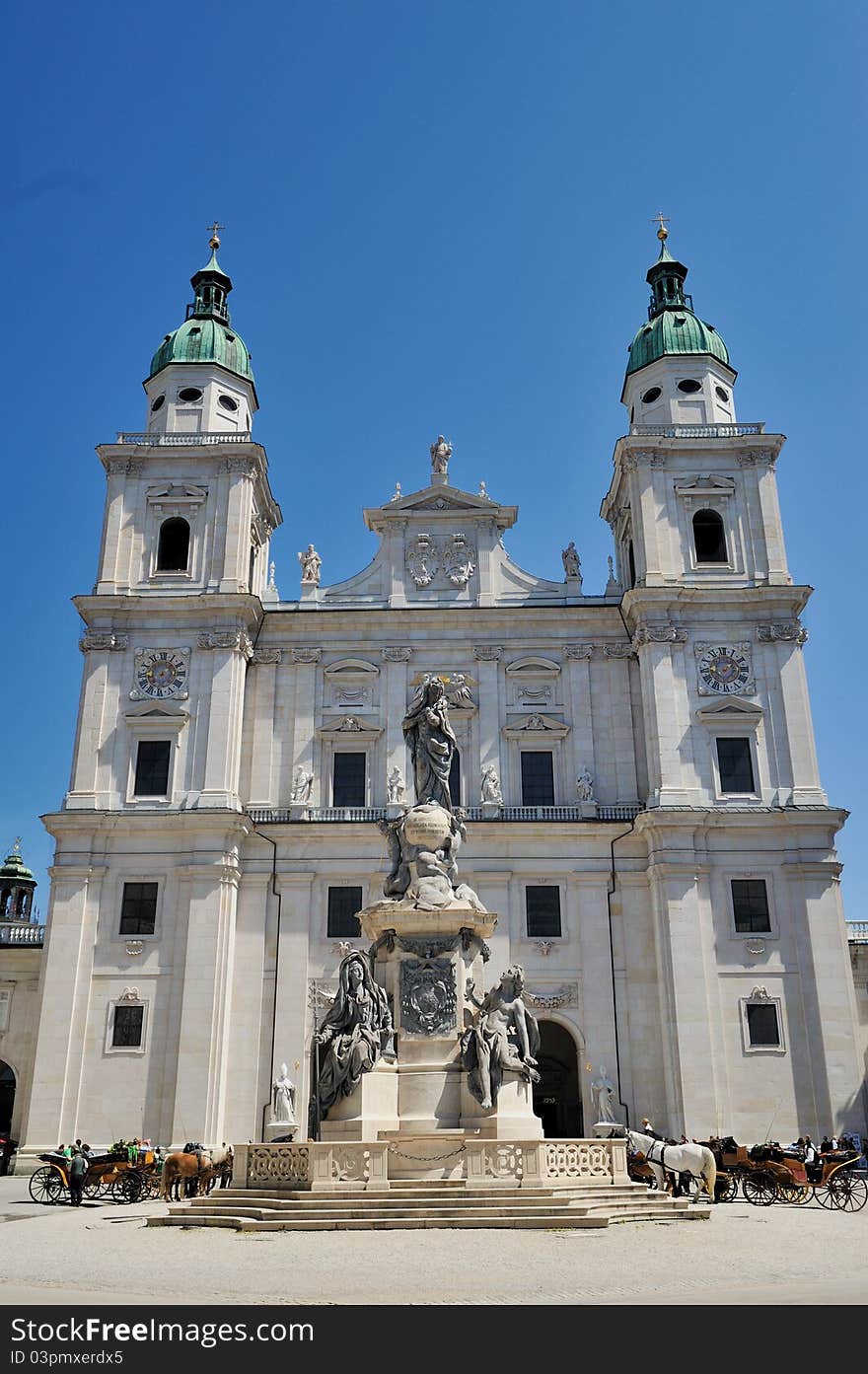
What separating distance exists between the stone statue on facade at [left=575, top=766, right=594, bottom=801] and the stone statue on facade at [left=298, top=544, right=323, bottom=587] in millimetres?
11138

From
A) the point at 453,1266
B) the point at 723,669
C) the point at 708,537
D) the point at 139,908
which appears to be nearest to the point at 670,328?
the point at 708,537

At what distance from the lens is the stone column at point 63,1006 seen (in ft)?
103

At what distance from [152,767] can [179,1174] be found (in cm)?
1807

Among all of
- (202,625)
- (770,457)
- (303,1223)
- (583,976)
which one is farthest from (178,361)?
(303,1223)

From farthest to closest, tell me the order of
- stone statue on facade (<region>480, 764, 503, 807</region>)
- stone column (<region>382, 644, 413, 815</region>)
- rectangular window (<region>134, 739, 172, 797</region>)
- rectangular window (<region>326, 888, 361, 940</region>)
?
stone column (<region>382, 644, 413, 815</region>) < rectangular window (<region>134, 739, 172, 797</region>) < stone statue on facade (<region>480, 764, 503, 807</region>) < rectangular window (<region>326, 888, 361, 940</region>)

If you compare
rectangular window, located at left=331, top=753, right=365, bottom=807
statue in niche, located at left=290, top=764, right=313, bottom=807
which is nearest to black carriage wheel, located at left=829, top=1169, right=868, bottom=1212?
rectangular window, located at left=331, top=753, right=365, bottom=807

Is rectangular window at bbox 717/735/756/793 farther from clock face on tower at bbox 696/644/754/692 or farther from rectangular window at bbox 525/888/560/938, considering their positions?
rectangular window at bbox 525/888/560/938

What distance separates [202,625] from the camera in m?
37.1

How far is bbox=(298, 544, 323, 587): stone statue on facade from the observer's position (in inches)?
1554

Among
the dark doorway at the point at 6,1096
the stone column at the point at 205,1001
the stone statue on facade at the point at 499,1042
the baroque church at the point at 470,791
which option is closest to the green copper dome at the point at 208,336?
the baroque church at the point at 470,791

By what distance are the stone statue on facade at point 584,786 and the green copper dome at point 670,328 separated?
16.0 meters

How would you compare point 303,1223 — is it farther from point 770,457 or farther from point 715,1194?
point 770,457

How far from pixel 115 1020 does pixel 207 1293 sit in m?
24.6

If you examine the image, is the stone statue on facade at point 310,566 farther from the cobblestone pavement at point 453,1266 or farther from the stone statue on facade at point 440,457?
the cobblestone pavement at point 453,1266
